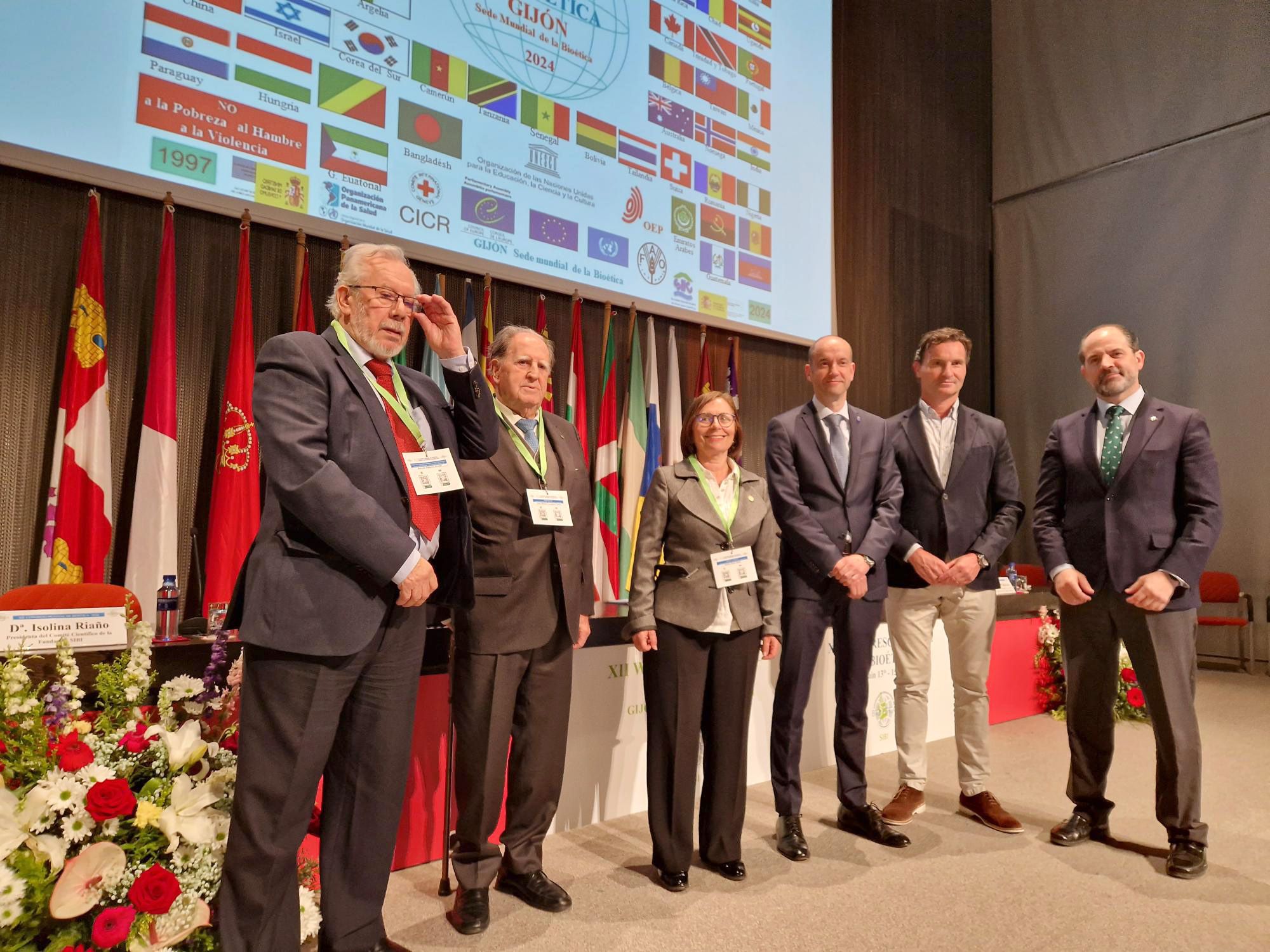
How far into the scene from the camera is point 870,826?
8.90ft

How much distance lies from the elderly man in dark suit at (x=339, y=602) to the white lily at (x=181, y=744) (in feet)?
0.65

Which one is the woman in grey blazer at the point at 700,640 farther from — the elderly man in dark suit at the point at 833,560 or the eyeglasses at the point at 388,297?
the eyeglasses at the point at 388,297

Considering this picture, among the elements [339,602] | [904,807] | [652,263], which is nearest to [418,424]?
[339,602]

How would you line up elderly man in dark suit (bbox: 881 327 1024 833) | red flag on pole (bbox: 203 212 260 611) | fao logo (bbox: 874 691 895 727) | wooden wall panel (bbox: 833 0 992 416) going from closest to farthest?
elderly man in dark suit (bbox: 881 327 1024 833) < red flag on pole (bbox: 203 212 260 611) < fao logo (bbox: 874 691 895 727) < wooden wall panel (bbox: 833 0 992 416)

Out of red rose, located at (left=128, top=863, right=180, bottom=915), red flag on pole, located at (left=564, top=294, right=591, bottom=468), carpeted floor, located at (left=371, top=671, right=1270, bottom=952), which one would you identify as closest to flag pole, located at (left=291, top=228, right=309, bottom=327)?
red flag on pole, located at (left=564, top=294, right=591, bottom=468)

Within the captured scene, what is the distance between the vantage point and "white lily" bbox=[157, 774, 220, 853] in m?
1.62

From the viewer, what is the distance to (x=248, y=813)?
157 centimetres

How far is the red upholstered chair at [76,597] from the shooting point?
2444mm

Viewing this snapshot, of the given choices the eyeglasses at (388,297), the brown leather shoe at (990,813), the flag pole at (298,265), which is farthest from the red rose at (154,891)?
the flag pole at (298,265)

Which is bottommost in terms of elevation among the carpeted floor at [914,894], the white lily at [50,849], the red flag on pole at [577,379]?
the carpeted floor at [914,894]

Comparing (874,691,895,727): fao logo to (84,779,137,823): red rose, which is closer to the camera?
(84,779,137,823): red rose

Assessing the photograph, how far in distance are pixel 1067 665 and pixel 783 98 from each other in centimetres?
432

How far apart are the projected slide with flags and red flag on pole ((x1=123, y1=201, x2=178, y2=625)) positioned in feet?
1.55

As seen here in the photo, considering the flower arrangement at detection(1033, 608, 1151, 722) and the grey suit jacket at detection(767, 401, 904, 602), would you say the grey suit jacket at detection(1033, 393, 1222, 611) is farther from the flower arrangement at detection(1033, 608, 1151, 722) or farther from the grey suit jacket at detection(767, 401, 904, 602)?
the flower arrangement at detection(1033, 608, 1151, 722)
